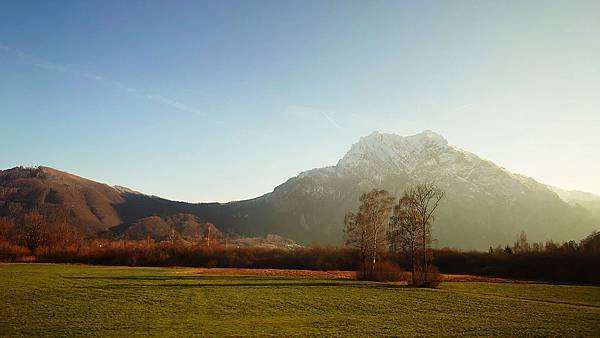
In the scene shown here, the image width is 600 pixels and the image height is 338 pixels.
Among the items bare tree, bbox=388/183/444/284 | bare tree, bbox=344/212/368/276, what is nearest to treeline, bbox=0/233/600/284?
bare tree, bbox=344/212/368/276

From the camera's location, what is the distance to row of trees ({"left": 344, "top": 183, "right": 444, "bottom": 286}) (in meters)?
68.6

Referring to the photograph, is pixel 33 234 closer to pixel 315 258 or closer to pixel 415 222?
pixel 315 258

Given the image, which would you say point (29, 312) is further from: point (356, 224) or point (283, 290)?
point (356, 224)

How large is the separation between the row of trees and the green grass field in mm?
16919

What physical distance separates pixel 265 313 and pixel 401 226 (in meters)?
44.5

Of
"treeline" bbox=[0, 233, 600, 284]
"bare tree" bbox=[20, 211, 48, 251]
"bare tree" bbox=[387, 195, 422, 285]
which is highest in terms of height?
"bare tree" bbox=[387, 195, 422, 285]

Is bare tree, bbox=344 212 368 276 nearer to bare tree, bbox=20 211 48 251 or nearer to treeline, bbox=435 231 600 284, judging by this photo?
treeline, bbox=435 231 600 284

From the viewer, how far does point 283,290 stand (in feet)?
180

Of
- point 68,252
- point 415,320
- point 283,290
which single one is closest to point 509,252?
point 283,290

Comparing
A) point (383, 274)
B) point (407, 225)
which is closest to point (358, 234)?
point (383, 274)

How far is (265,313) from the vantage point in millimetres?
36562

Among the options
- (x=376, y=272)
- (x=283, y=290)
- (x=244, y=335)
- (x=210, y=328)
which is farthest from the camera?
(x=376, y=272)

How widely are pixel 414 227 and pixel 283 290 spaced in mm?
28650

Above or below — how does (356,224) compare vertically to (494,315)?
above
